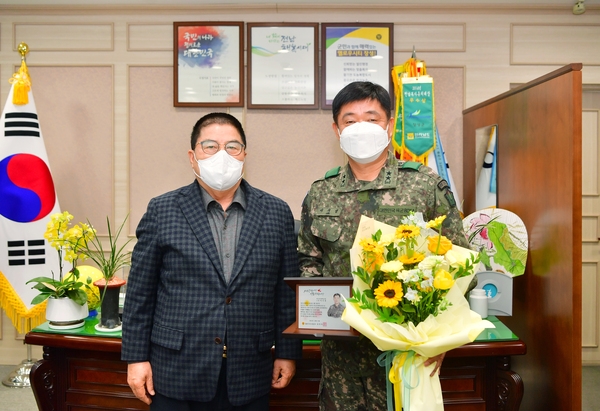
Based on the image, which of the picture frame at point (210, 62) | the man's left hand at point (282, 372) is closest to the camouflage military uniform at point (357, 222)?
the man's left hand at point (282, 372)

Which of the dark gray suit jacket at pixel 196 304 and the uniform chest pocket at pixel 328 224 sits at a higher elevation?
the uniform chest pocket at pixel 328 224

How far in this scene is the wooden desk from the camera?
1.91 meters

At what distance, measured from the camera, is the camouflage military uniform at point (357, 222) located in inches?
60.3

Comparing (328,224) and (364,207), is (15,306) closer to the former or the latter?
(328,224)

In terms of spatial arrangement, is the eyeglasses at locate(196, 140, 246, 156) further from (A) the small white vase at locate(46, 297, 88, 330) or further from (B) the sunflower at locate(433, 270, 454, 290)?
(A) the small white vase at locate(46, 297, 88, 330)

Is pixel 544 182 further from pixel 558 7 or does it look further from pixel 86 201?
pixel 86 201

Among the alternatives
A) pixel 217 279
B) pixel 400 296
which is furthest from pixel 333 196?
pixel 400 296

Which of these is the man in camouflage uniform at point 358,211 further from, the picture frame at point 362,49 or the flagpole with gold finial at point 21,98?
the flagpole with gold finial at point 21,98

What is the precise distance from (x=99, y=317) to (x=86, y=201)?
1908 mm

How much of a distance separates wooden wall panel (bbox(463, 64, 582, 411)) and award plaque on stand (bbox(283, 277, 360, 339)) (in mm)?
1311

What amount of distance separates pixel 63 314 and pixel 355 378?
132 centimetres

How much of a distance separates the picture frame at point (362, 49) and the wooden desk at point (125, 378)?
2.31 m

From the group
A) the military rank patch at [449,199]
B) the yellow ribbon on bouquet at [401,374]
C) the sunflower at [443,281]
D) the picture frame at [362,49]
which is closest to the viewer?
the sunflower at [443,281]

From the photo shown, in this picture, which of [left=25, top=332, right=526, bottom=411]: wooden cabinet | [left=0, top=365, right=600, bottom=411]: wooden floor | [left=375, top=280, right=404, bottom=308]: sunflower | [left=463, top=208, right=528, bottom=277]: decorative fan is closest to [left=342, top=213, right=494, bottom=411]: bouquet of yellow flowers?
[left=375, top=280, right=404, bottom=308]: sunflower
